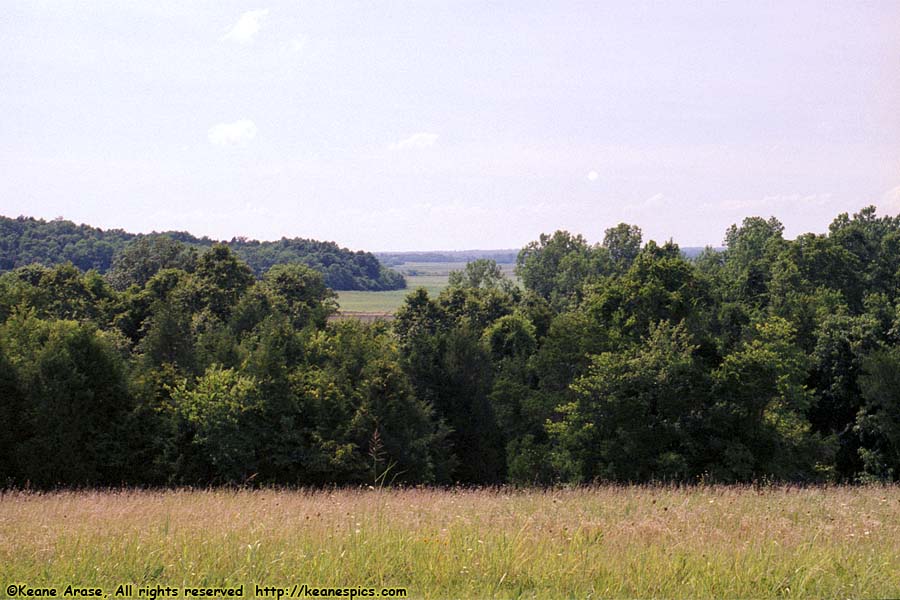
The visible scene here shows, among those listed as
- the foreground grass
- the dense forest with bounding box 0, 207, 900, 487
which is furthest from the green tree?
the foreground grass

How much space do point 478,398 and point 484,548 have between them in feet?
115

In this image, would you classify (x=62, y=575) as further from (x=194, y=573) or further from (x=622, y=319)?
(x=622, y=319)

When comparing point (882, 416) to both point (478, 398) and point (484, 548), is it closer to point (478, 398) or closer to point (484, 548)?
point (478, 398)

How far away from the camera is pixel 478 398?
43.3 meters

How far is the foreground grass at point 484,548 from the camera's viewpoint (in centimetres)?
738

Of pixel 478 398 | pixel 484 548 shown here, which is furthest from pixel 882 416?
pixel 484 548

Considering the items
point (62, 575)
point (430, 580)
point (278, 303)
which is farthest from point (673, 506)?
point (278, 303)

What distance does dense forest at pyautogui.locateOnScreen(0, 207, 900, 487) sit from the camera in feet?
93.6

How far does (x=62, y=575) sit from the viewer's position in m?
7.54

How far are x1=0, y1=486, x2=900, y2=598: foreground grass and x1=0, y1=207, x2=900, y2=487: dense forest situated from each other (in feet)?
29.5

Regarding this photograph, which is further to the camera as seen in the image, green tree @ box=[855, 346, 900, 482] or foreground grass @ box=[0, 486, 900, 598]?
green tree @ box=[855, 346, 900, 482]

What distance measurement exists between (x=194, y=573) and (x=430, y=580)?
7.13ft

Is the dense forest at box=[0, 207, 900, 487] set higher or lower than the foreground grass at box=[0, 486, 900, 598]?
lower

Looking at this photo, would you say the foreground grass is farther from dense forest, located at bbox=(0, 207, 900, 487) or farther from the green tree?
the green tree
